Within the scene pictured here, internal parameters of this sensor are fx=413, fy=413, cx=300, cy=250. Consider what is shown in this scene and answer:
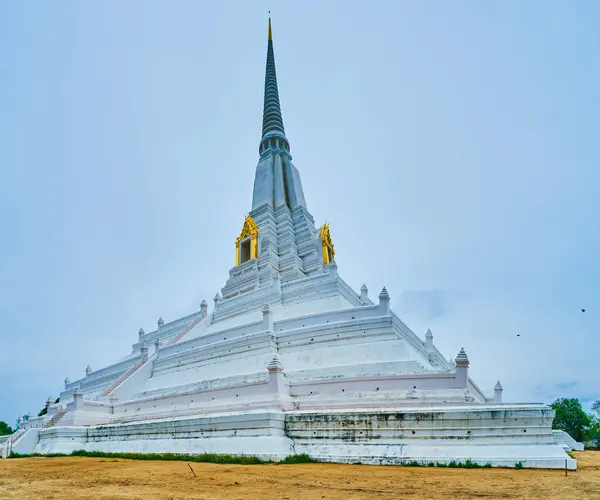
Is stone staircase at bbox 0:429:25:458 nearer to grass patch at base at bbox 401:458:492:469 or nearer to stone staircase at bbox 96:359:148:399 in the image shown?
stone staircase at bbox 96:359:148:399

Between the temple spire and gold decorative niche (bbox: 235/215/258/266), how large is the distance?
1064 cm

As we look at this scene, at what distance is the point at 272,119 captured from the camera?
145 ft

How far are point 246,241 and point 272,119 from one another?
16.2 m

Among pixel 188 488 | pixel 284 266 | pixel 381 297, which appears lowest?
pixel 188 488

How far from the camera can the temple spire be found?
4259 centimetres

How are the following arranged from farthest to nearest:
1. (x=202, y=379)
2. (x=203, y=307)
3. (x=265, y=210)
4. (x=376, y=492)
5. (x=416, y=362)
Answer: (x=265, y=210)
(x=203, y=307)
(x=202, y=379)
(x=416, y=362)
(x=376, y=492)

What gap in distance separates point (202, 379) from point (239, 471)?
12.7 meters

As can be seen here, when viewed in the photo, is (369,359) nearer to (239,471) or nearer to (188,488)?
(239,471)

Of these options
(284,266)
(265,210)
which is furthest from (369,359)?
(265,210)

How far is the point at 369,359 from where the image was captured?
17906mm

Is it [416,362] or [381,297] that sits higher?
[381,297]

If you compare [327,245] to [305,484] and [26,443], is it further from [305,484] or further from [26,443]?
[305,484]

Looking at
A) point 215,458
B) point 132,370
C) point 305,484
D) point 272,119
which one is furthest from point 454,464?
point 272,119

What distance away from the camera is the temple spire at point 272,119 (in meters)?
42.6
